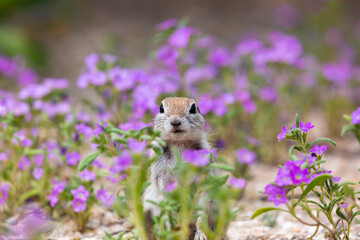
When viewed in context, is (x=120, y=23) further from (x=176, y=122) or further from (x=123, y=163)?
(x=123, y=163)

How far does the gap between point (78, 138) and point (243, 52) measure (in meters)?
2.90

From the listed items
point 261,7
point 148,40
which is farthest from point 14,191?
point 261,7

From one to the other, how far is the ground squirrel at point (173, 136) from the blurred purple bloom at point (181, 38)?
1.47 metres

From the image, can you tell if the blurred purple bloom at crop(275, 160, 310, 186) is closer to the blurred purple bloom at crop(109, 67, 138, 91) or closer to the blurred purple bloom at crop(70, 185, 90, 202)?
the blurred purple bloom at crop(70, 185, 90, 202)

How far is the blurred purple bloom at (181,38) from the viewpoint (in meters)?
5.27

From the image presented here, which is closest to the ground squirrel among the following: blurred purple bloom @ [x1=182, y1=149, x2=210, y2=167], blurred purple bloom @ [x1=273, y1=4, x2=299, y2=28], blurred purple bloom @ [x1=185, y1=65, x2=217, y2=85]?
blurred purple bloom @ [x1=182, y1=149, x2=210, y2=167]

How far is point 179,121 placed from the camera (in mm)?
3680

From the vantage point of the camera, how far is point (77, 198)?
12.4ft

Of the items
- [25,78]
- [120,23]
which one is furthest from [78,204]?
[120,23]

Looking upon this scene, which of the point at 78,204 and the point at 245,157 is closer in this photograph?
the point at 78,204

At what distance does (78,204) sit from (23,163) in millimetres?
982

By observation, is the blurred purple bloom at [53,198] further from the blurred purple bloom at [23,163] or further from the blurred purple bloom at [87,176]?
the blurred purple bloom at [23,163]

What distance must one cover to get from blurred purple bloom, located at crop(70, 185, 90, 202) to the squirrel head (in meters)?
0.69

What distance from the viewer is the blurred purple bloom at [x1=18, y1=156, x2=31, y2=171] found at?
14.7ft
